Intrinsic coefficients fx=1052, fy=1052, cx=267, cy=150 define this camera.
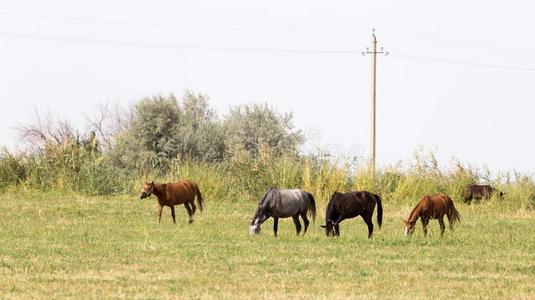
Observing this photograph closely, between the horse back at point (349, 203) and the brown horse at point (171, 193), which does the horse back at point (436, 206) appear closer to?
the horse back at point (349, 203)

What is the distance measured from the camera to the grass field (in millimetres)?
13719

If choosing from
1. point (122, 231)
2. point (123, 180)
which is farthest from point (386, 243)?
point (123, 180)

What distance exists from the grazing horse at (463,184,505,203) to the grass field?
6132 mm

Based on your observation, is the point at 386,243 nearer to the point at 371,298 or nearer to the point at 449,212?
the point at 449,212

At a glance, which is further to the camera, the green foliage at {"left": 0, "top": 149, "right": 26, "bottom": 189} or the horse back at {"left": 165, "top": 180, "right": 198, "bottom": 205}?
the green foliage at {"left": 0, "top": 149, "right": 26, "bottom": 189}

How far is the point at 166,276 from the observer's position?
14.8 meters

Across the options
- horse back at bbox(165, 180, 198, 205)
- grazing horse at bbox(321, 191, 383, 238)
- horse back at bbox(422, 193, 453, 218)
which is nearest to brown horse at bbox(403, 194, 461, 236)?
horse back at bbox(422, 193, 453, 218)

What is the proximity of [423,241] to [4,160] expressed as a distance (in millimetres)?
18876

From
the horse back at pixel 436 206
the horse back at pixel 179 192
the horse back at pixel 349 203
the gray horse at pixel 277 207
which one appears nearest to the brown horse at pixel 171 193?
the horse back at pixel 179 192

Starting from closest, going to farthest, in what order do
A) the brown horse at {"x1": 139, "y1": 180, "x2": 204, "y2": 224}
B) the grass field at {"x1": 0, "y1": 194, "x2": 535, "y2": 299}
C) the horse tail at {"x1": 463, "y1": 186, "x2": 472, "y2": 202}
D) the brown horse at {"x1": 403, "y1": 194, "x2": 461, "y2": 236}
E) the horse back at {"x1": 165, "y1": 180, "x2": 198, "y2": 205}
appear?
the grass field at {"x1": 0, "y1": 194, "x2": 535, "y2": 299}, the brown horse at {"x1": 403, "y1": 194, "x2": 461, "y2": 236}, the brown horse at {"x1": 139, "y1": 180, "x2": 204, "y2": 224}, the horse back at {"x1": 165, "y1": 180, "x2": 198, "y2": 205}, the horse tail at {"x1": 463, "y1": 186, "x2": 472, "y2": 202}

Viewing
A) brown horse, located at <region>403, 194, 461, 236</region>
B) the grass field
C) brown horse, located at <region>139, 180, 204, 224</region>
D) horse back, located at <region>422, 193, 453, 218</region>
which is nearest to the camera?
the grass field

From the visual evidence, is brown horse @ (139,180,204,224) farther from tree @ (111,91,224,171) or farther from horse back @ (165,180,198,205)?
tree @ (111,91,224,171)

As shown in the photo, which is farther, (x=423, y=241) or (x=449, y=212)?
(x=449, y=212)

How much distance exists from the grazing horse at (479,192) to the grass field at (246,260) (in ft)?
20.1
